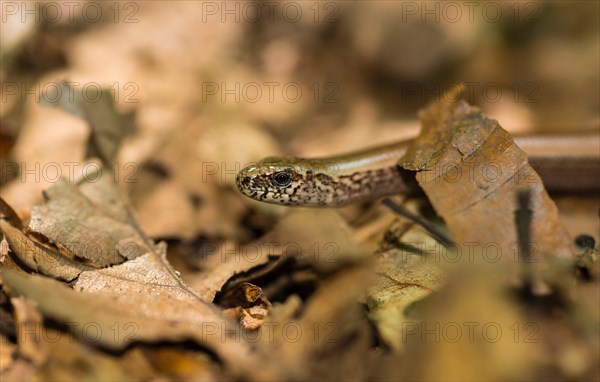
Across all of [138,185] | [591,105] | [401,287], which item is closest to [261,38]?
[138,185]

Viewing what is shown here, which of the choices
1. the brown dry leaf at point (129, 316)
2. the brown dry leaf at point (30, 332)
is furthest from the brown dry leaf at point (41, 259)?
the brown dry leaf at point (30, 332)

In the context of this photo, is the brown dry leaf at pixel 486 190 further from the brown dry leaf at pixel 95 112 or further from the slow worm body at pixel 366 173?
the brown dry leaf at pixel 95 112

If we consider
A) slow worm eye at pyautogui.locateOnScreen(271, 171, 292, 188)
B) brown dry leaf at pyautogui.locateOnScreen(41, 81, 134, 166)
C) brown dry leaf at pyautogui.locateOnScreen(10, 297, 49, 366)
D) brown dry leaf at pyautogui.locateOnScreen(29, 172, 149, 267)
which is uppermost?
brown dry leaf at pyautogui.locateOnScreen(41, 81, 134, 166)

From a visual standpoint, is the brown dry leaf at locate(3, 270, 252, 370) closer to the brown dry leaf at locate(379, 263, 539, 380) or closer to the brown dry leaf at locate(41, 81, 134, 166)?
the brown dry leaf at locate(379, 263, 539, 380)

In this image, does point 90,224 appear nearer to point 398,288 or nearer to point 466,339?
point 398,288

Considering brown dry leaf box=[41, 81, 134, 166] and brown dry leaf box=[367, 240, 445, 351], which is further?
brown dry leaf box=[41, 81, 134, 166]

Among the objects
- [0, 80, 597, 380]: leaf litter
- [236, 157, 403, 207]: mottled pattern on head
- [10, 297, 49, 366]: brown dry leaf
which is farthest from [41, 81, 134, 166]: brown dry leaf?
Answer: [10, 297, 49, 366]: brown dry leaf
